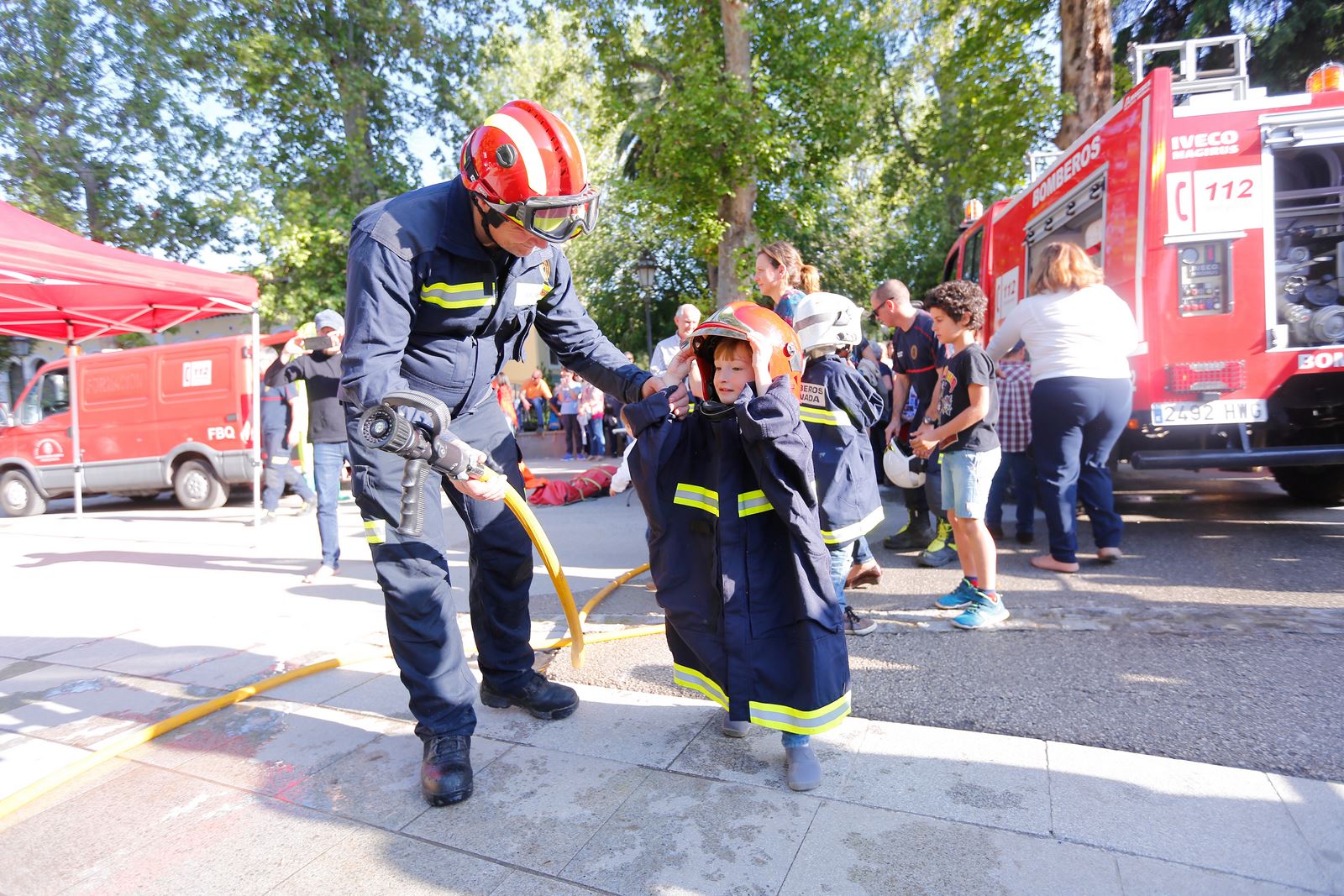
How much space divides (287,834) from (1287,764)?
10.0 ft

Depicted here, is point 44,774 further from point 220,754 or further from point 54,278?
point 54,278

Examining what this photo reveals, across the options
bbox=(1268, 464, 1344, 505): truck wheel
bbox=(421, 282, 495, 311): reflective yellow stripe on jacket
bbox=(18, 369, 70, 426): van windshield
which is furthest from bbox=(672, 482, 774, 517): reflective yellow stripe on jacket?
bbox=(18, 369, 70, 426): van windshield

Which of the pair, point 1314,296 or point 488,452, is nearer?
point 488,452

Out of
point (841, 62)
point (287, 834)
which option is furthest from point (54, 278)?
point (841, 62)

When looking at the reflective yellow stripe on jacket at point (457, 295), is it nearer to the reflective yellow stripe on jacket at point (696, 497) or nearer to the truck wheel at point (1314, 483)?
the reflective yellow stripe on jacket at point (696, 497)

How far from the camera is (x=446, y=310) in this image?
8.63 feet

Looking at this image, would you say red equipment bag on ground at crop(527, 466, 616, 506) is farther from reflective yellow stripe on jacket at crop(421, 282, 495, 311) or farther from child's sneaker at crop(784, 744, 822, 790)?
child's sneaker at crop(784, 744, 822, 790)

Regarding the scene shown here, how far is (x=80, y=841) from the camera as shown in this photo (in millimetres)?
2379

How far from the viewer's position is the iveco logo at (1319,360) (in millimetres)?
4797

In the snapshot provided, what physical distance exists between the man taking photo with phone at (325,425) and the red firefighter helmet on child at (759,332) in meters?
3.81

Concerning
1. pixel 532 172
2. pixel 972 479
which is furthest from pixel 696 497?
pixel 972 479

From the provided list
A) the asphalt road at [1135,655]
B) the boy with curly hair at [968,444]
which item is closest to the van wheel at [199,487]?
the asphalt road at [1135,655]

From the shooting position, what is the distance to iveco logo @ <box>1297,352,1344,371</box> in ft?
15.7

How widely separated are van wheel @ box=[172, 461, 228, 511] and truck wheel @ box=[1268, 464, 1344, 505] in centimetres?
1128
